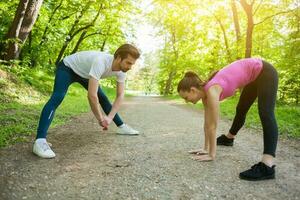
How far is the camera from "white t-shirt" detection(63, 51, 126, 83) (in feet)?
15.5

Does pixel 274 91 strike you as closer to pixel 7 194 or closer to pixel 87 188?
pixel 87 188

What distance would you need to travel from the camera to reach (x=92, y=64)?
4.82 m

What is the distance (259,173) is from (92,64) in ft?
8.38

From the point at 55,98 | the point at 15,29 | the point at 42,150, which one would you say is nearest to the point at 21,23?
the point at 15,29

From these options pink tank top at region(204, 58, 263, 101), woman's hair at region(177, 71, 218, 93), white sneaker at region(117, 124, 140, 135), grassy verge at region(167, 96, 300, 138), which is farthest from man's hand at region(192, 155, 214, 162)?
grassy verge at region(167, 96, 300, 138)

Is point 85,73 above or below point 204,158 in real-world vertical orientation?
above

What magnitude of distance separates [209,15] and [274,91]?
2135cm

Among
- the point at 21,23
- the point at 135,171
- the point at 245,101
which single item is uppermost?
the point at 21,23

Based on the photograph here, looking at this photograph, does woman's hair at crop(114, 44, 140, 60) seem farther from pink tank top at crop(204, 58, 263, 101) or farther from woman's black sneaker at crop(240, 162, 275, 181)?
woman's black sneaker at crop(240, 162, 275, 181)

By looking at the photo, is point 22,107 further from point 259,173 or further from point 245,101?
point 259,173

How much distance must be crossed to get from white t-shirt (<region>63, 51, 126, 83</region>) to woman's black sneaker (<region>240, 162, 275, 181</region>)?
2.25m

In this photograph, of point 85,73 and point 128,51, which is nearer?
point 128,51

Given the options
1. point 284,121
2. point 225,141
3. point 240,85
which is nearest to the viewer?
point 240,85

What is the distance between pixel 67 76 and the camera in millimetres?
4961
